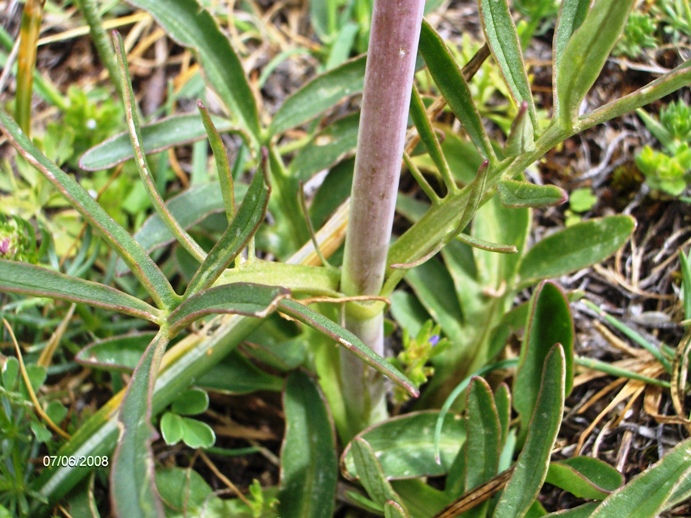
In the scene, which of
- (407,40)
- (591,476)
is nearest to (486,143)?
(407,40)

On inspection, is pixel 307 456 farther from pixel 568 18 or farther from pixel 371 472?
pixel 568 18

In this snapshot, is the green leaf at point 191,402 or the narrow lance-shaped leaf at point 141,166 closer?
the narrow lance-shaped leaf at point 141,166

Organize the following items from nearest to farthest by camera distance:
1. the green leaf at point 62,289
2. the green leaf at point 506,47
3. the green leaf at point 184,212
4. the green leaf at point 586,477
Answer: the green leaf at point 62,289
the green leaf at point 506,47
the green leaf at point 586,477
the green leaf at point 184,212

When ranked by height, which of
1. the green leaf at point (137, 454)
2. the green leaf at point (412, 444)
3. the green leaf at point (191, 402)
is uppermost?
the green leaf at point (137, 454)

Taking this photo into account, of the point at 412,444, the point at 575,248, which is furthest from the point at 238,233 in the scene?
the point at 575,248

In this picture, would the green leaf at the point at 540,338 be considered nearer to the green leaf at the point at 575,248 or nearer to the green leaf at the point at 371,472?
the green leaf at the point at 575,248

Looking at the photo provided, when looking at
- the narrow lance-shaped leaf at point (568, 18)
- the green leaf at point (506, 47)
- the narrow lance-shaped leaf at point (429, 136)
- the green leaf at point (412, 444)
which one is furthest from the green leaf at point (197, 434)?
the narrow lance-shaped leaf at point (568, 18)
